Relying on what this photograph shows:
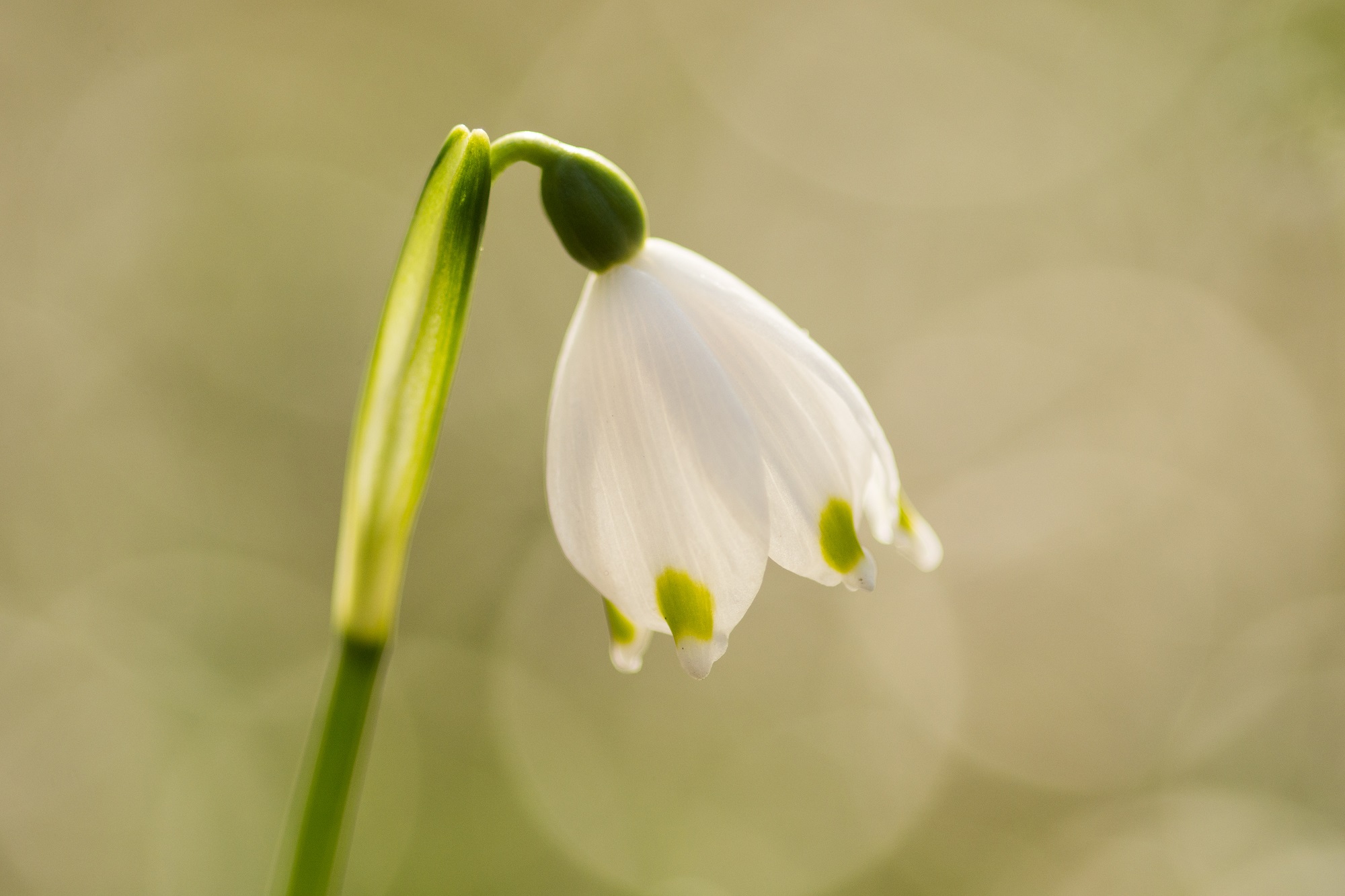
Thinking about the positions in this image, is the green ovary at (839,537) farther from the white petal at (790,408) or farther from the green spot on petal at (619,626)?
the green spot on petal at (619,626)

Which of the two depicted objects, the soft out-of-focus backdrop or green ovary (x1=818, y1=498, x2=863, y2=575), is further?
the soft out-of-focus backdrop

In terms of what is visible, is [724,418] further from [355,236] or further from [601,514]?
[355,236]

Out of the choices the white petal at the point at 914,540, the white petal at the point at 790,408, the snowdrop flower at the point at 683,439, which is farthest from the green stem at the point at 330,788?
the white petal at the point at 914,540

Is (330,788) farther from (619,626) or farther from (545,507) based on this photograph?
(545,507)

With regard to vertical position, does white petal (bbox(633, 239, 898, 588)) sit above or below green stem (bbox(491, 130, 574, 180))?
below

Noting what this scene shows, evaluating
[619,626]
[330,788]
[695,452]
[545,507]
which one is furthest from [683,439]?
[545,507]

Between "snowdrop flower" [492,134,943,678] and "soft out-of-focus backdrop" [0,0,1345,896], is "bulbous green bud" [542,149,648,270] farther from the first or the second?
"soft out-of-focus backdrop" [0,0,1345,896]

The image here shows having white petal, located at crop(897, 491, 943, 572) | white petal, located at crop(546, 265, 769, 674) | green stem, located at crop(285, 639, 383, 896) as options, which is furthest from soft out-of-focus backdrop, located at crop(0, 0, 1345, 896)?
green stem, located at crop(285, 639, 383, 896)
